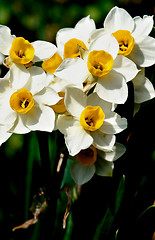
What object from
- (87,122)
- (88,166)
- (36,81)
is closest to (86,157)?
(88,166)

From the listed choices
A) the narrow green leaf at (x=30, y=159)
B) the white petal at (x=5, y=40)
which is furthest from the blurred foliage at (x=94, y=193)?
the white petal at (x=5, y=40)

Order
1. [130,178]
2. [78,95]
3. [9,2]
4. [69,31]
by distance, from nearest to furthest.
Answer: [78,95] < [69,31] < [130,178] < [9,2]

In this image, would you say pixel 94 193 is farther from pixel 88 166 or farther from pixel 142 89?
pixel 142 89

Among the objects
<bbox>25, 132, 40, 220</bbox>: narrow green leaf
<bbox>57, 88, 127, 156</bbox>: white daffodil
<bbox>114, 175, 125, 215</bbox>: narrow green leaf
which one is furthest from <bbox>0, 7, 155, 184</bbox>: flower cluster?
<bbox>25, 132, 40, 220</bbox>: narrow green leaf

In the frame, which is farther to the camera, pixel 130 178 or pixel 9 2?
pixel 9 2

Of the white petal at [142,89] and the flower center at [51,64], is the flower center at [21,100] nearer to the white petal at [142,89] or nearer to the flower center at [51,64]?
the flower center at [51,64]

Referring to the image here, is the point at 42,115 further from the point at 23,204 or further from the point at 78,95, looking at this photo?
the point at 23,204

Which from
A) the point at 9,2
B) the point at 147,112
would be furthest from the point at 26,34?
the point at 147,112
